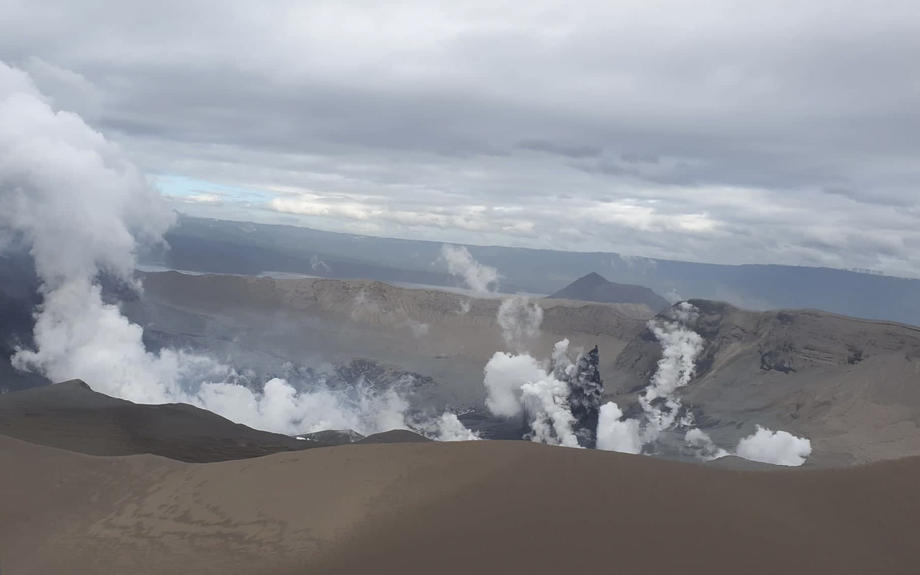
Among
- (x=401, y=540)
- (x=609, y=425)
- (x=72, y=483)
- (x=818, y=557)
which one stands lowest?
(x=609, y=425)

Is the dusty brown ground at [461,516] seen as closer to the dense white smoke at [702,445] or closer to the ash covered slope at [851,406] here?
the ash covered slope at [851,406]

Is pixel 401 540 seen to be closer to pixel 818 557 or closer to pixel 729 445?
pixel 818 557

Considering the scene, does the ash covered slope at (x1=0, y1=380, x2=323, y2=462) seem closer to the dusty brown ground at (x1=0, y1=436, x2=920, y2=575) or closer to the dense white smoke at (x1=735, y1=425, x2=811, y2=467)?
the dusty brown ground at (x1=0, y1=436, x2=920, y2=575)

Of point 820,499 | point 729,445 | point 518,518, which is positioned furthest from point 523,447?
point 729,445

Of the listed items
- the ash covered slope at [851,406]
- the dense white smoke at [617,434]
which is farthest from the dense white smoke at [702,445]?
the dense white smoke at [617,434]

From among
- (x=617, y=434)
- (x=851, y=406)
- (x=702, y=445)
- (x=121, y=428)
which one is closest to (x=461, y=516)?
(x=121, y=428)

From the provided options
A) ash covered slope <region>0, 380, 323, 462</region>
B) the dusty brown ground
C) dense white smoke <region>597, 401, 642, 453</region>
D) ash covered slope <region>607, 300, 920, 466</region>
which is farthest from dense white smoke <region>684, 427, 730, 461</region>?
the dusty brown ground

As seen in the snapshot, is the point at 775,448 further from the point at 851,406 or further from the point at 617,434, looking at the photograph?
the point at 617,434
